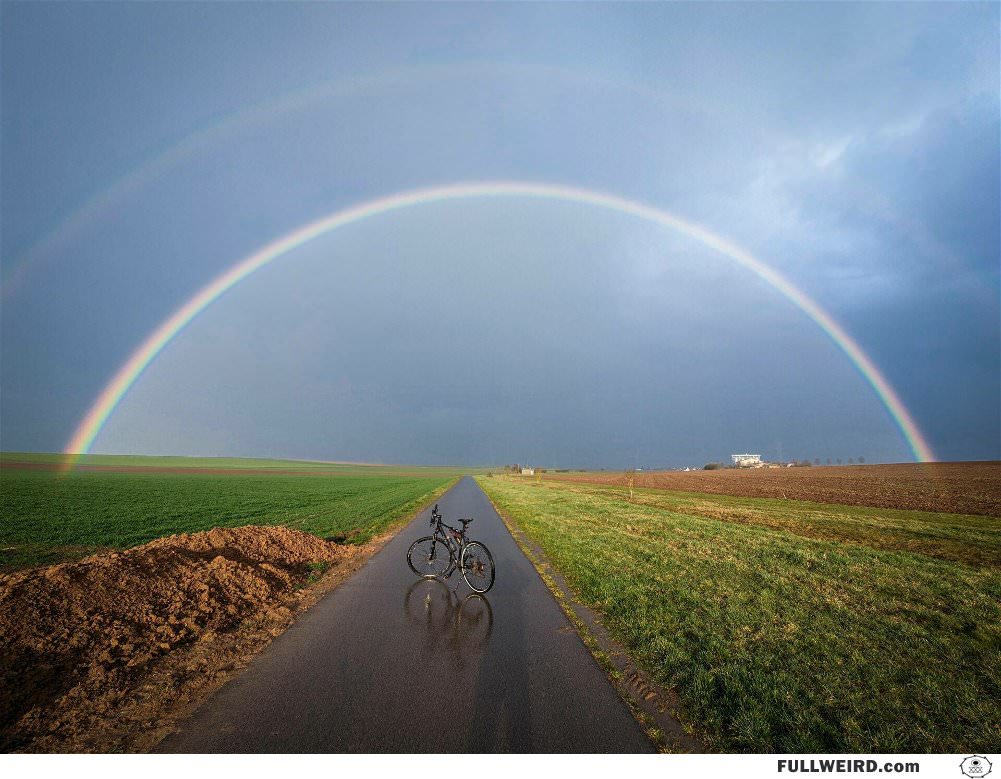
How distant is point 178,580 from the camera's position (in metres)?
9.98

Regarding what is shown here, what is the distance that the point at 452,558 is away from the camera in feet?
37.9

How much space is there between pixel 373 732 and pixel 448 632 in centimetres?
342

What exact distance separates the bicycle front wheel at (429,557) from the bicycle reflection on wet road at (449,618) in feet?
2.24

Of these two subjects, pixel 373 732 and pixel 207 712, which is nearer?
pixel 373 732

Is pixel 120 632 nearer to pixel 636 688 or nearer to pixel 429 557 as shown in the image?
pixel 429 557

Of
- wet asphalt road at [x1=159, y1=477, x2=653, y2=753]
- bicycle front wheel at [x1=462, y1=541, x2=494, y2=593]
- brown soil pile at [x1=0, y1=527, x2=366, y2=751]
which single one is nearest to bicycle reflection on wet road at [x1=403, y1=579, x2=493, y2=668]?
wet asphalt road at [x1=159, y1=477, x2=653, y2=753]

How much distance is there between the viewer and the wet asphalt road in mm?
4605

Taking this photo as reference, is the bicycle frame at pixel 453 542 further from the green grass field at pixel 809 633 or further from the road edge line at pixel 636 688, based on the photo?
the green grass field at pixel 809 633

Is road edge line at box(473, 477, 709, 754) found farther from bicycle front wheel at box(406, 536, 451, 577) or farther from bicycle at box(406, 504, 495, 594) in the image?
bicycle front wheel at box(406, 536, 451, 577)

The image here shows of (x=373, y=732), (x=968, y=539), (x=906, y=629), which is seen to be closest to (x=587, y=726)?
(x=373, y=732)

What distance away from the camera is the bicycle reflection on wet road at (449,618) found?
729cm

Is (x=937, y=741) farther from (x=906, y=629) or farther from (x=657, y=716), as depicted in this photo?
(x=906, y=629)
